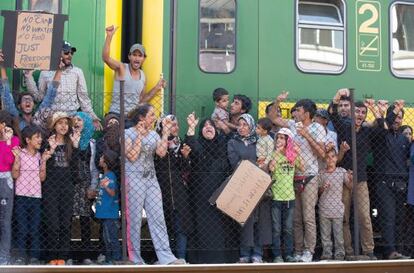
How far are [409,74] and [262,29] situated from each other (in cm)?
207

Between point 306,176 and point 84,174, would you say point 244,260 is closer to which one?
point 306,176

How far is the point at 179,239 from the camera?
8305mm

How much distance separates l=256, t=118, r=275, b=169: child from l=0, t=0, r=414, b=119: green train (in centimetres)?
88

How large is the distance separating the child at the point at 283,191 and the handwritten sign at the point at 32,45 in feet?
8.54

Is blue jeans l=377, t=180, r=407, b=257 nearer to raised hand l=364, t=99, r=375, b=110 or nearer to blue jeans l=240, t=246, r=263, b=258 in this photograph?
raised hand l=364, t=99, r=375, b=110

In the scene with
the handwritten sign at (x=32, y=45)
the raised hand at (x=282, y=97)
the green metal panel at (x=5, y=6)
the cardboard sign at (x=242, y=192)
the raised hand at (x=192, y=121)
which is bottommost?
the cardboard sign at (x=242, y=192)

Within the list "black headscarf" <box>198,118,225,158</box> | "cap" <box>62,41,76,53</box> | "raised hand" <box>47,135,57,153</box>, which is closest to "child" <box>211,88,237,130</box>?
"black headscarf" <box>198,118,225,158</box>

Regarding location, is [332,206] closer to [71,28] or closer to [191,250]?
[191,250]

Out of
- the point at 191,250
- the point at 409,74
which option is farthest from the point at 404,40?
the point at 191,250

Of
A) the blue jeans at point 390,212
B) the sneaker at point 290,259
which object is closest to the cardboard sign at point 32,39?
the sneaker at point 290,259

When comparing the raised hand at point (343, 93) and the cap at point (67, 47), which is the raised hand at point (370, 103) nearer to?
the raised hand at point (343, 93)

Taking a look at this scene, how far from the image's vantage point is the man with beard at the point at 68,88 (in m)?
8.65

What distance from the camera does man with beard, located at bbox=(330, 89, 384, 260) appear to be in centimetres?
877

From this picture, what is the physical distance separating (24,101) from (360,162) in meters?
3.74
